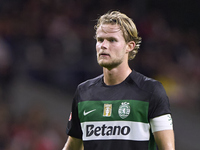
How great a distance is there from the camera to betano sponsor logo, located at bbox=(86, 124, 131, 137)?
3.17 metres

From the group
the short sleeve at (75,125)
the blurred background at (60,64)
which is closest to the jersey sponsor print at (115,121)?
the short sleeve at (75,125)

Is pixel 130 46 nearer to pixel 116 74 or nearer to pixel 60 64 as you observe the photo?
pixel 116 74

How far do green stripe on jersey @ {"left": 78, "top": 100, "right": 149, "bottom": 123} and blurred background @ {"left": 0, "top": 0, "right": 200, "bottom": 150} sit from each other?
4030mm

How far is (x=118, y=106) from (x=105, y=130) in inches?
8.5

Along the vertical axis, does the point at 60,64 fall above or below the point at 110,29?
below

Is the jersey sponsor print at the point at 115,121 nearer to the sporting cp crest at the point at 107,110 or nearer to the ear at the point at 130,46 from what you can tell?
the sporting cp crest at the point at 107,110

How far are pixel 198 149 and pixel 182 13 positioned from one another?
12.6 feet

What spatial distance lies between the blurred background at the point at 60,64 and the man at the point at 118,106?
4.00 metres

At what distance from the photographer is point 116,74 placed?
3.38 meters

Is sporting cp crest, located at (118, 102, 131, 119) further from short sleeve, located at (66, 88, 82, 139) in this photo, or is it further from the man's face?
short sleeve, located at (66, 88, 82, 139)

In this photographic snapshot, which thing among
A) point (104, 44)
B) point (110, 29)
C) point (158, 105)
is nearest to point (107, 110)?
point (158, 105)

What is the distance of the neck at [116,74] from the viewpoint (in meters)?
3.37

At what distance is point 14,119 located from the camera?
777cm

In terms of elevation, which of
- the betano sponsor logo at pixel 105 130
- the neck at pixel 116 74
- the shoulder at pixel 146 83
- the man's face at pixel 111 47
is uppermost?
the man's face at pixel 111 47
